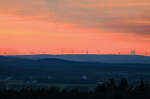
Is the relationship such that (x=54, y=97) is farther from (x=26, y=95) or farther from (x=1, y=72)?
(x=1, y=72)

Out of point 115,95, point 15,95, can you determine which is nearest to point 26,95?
point 15,95

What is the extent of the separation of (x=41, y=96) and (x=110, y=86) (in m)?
14.3

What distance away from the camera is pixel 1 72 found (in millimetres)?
182750

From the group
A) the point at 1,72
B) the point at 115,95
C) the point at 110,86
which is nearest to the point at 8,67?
the point at 1,72

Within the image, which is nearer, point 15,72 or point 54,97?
point 54,97

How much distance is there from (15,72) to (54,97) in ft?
439

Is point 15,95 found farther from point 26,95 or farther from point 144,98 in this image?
point 144,98

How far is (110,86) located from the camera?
60656 millimetres

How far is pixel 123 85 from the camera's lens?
6078cm

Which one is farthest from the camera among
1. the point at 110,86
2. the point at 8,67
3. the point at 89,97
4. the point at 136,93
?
the point at 8,67

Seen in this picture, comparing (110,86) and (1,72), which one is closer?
(110,86)

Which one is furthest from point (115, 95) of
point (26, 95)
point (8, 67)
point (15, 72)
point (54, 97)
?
point (8, 67)

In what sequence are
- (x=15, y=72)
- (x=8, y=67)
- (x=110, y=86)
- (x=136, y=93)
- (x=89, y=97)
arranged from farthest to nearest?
(x=8, y=67), (x=15, y=72), (x=110, y=86), (x=136, y=93), (x=89, y=97)

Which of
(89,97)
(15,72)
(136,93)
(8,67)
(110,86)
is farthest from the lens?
(8,67)
